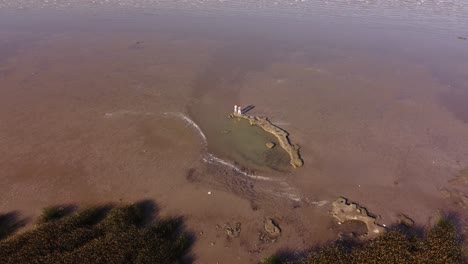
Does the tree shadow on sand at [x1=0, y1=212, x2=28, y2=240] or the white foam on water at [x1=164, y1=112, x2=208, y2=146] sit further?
the white foam on water at [x1=164, y1=112, x2=208, y2=146]

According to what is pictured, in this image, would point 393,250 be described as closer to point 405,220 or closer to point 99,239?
point 405,220

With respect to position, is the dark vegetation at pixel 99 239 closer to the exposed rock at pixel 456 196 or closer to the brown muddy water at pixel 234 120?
the brown muddy water at pixel 234 120

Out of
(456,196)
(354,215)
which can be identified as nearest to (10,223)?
(354,215)

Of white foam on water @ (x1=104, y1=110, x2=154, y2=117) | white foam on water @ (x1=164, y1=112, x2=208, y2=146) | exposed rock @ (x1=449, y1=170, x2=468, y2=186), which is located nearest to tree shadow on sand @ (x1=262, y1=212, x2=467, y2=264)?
exposed rock @ (x1=449, y1=170, x2=468, y2=186)

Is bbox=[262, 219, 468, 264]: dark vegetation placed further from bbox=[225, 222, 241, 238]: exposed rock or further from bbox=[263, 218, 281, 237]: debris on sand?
bbox=[225, 222, 241, 238]: exposed rock

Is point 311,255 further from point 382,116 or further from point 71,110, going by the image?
point 71,110
